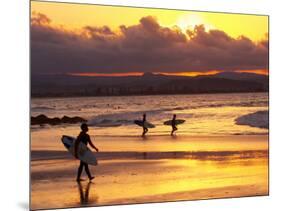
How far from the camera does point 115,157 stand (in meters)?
7.08

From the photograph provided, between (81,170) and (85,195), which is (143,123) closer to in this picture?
(81,170)

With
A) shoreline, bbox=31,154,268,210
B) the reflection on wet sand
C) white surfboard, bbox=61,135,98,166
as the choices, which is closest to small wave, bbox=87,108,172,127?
white surfboard, bbox=61,135,98,166

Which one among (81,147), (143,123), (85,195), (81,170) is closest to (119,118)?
(143,123)

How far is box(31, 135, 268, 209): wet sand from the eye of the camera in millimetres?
6766

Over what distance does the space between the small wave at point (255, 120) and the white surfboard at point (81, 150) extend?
5.81 feet

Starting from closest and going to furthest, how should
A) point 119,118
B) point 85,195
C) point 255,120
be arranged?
point 85,195 → point 119,118 → point 255,120

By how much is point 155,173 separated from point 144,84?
95cm

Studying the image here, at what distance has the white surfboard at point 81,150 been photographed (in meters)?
6.87

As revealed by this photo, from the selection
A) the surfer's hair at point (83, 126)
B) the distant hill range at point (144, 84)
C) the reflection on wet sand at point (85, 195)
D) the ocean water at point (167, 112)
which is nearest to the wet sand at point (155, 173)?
the reflection on wet sand at point (85, 195)

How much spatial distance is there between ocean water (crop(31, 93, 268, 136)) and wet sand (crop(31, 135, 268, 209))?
0.12 metres

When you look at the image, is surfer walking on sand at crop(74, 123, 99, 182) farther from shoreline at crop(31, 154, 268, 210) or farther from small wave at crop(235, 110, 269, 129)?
small wave at crop(235, 110, 269, 129)

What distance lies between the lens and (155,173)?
717 cm

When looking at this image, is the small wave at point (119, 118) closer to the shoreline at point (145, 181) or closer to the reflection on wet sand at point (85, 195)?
the shoreline at point (145, 181)
